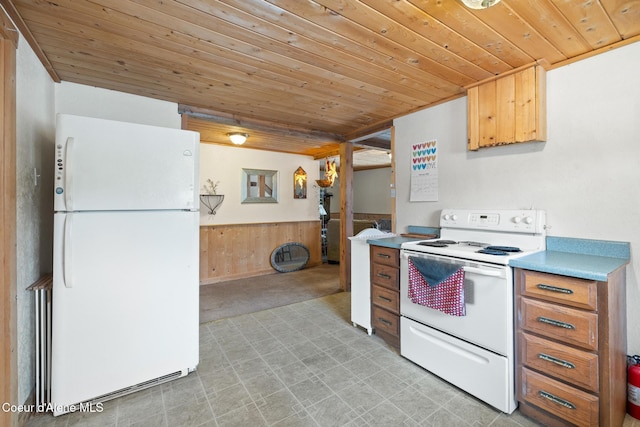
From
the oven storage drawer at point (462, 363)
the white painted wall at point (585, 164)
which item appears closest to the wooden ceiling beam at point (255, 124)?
the white painted wall at point (585, 164)

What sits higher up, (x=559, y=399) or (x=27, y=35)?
(x=27, y=35)

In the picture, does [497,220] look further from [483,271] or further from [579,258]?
[483,271]

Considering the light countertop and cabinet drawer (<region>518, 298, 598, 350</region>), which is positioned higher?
the light countertop

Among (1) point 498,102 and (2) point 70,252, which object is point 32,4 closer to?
(2) point 70,252

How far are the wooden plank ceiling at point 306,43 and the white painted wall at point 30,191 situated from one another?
0.23 m

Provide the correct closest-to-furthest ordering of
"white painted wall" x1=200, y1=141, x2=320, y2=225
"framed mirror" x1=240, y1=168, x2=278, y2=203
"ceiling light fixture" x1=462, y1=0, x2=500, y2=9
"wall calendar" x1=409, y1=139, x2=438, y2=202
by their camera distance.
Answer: "ceiling light fixture" x1=462, y1=0, x2=500, y2=9, "wall calendar" x1=409, y1=139, x2=438, y2=202, "white painted wall" x1=200, y1=141, x2=320, y2=225, "framed mirror" x1=240, y1=168, x2=278, y2=203

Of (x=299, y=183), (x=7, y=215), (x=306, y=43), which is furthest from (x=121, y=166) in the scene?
(x=299, y=183)

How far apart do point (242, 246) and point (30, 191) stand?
3.23 m

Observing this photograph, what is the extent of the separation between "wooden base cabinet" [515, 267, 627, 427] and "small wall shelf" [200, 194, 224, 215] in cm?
408

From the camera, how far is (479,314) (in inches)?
67.6

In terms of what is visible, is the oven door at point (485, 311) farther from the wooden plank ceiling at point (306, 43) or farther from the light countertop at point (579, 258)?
the wooden plank ceiling at point (306, 43)

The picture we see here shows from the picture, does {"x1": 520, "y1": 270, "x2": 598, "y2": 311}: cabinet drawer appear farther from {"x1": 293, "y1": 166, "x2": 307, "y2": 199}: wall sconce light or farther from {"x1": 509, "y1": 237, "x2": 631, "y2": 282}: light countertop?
{"x1": 293, "y1": 166, "x2": 307, "y2": 199}: wall sconce light

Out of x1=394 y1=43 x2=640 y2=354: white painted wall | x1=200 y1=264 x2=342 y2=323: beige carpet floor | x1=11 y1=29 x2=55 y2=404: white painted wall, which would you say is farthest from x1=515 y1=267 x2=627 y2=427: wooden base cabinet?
x1=11 y1=29 x2=55 y2=404: white painted wall

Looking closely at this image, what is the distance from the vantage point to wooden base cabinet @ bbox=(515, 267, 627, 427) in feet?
4.37
